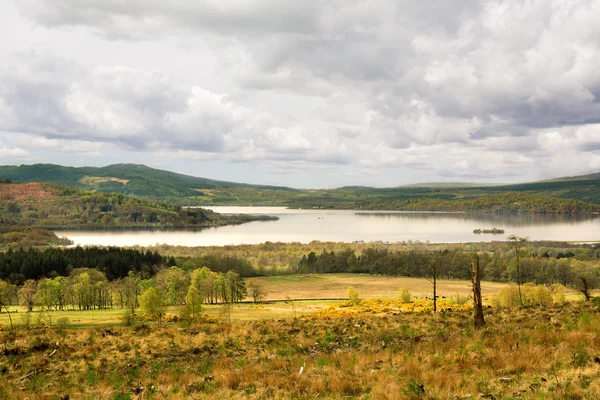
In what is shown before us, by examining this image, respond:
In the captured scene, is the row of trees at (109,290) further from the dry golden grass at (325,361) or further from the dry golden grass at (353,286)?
the dry golden grass at (325,361)

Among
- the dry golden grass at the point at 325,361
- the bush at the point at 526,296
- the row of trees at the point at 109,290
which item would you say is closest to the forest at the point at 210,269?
the row of trees at the point at 109,290

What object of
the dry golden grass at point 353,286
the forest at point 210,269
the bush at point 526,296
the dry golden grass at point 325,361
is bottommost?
the dry golden grass at point 353,286

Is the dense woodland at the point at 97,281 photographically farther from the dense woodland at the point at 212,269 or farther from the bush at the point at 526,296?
the bush at the point at 526,296

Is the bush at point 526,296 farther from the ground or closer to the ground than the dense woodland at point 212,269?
farther from the ground

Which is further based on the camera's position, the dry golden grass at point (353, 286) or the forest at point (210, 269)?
the dry golden grass at point (353, 286)

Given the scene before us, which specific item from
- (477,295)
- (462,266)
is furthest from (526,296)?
(462,266)

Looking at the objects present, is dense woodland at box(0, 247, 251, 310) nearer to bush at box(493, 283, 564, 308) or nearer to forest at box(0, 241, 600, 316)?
forest at box(0, 241, 600, 316)

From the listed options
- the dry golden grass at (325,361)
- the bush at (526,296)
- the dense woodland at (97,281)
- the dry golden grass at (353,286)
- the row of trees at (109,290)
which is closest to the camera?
the dry golden grass at (325,361)

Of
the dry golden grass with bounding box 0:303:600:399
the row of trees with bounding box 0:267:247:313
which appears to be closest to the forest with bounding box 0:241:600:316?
the row of trees with bounding box 0:267:247:313

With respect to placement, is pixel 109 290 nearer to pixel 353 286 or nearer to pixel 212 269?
pixel 212 269

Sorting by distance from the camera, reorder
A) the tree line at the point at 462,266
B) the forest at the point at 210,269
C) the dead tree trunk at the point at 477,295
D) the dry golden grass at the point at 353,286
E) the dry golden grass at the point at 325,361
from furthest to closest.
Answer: the tree line at the point at 462,266, the dry golden grass at the point at 353,286, the forest at the point at 210,269, the dead tree trunk at the point at 477,295, the dry golden grass at the point at 325,361

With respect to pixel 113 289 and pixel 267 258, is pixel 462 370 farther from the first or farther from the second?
pixel 267 258

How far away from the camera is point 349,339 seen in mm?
23125

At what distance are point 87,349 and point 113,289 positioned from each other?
69.0 m
